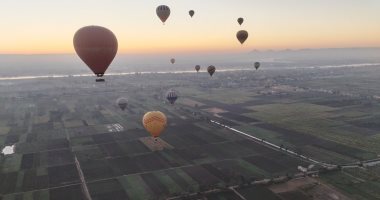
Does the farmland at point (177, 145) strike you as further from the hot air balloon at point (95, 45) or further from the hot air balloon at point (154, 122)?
the hot air balloon at point (95, 45)

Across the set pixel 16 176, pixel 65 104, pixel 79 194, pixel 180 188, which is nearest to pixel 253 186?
pixel 180 188

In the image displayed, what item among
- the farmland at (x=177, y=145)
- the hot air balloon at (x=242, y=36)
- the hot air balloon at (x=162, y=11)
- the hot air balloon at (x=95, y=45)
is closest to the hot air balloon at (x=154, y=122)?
the farmland at (x=177, y=145)

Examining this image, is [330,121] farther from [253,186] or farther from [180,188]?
[180,188]

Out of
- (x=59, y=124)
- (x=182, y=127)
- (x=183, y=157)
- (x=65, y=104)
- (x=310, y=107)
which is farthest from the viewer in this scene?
(x=65, y=104)

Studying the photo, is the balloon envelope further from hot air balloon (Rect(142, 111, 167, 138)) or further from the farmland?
the farmland

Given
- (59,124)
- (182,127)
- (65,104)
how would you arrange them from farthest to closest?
(65,104) < (59,124) < (182,127)

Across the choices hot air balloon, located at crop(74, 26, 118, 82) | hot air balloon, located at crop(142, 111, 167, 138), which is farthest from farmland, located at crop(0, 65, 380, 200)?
hot air balloon, located at crop(74, 26, 118, 82)

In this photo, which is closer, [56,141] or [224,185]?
[224,185]
